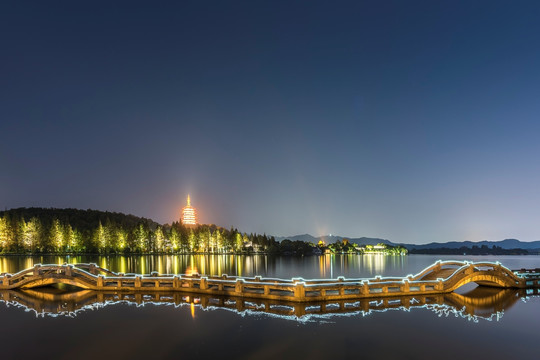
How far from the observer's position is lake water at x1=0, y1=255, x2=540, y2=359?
16.2 meters

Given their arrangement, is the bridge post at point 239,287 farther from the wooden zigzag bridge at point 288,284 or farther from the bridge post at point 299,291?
the bridge post at point 299,291

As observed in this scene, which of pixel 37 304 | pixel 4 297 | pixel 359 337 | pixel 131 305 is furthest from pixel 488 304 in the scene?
pixel 4 297

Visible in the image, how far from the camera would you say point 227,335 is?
18.5m

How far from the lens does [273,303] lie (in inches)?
1010

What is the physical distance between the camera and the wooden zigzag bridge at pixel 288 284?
26547mm

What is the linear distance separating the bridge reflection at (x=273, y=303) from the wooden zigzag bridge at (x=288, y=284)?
559 mm

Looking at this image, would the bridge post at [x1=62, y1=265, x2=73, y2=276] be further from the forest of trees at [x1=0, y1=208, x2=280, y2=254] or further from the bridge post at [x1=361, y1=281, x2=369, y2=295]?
the forest of trees at [x1=0, y1=208, x2=280, y2=254]

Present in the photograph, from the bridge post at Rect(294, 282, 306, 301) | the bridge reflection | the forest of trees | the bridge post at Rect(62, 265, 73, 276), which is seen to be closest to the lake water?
the bridge reflection

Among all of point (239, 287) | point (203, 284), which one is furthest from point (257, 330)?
point (203, 284)

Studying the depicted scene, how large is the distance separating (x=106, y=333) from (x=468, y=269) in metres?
26.9

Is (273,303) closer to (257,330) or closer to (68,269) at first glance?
(257,330)

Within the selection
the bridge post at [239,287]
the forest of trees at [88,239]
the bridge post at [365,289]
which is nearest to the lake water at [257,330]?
the bridge post at [365,289]

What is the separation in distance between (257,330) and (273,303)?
257 inches

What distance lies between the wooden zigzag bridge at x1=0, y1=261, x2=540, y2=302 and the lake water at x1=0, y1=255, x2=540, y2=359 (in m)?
1.42
